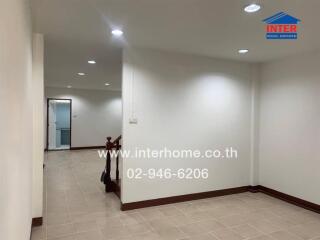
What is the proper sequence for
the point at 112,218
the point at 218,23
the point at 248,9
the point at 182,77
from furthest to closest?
the point at 182,77, the point at 112,218, the point at 218,23, the point at 248,9

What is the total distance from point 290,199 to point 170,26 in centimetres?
354

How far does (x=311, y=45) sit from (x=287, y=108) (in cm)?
116

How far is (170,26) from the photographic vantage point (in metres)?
2.71

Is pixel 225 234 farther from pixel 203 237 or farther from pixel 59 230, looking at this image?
pixel 59 230

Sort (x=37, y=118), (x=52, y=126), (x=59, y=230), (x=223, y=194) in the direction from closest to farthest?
(x=59, y=230) < (x=37, y=118) < (x=223, y=194) < (x=52, y=126)

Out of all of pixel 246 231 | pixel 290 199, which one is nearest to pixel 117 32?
pixel 246 231

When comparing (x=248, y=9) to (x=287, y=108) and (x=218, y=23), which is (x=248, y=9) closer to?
(x=218, y=23)

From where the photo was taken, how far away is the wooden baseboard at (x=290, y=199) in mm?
3711

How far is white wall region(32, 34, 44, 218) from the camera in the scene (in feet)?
10.1

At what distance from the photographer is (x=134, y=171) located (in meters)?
3.72

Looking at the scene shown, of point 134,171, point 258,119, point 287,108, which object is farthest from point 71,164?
point 287,108

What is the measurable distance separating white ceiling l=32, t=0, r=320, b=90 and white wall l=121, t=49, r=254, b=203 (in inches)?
12.8

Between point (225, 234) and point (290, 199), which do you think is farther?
point (290, 199)

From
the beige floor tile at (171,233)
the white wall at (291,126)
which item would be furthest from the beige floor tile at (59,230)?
the white wall at (291,126)
